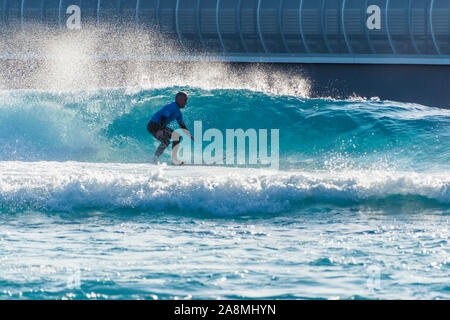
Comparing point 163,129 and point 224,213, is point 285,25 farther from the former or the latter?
point 224,213

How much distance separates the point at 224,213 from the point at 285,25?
1569 centimetres

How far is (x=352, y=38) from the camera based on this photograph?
23047mm

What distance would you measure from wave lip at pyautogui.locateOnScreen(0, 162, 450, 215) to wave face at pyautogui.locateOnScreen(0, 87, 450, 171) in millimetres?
4034

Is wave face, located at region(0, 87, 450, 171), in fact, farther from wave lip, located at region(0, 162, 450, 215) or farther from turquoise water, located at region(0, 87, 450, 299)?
wave lip, located at region(0, 162, 450, 215)

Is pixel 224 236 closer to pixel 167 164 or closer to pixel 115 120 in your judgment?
pixel 167 164

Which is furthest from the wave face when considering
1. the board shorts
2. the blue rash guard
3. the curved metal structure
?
the curved metal structure

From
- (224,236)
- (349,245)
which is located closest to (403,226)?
(349,245)

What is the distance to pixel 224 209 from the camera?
885 centimetres

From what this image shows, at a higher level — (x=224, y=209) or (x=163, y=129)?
(x=163, y=129)

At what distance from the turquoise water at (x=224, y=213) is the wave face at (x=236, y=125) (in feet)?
0.18

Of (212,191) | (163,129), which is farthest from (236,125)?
(212,191)

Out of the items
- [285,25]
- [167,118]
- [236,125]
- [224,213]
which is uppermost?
[285,25]

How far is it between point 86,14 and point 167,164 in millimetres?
13646

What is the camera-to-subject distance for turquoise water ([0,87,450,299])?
18.4 ft
